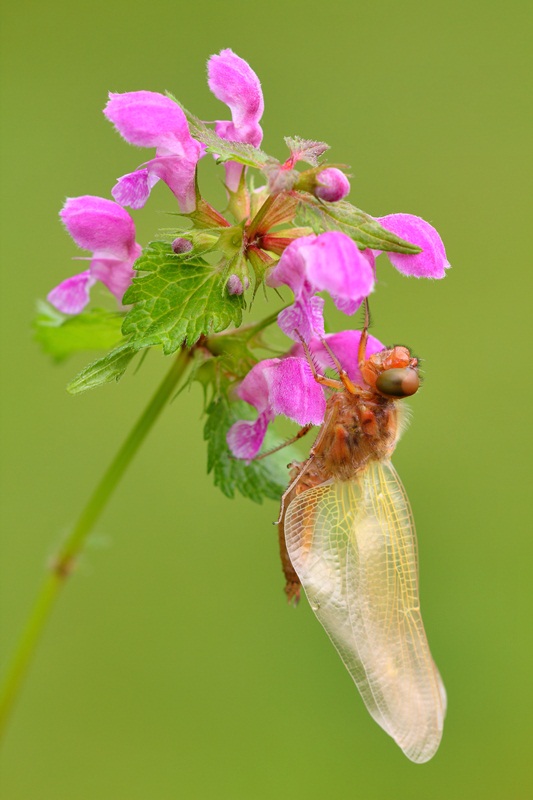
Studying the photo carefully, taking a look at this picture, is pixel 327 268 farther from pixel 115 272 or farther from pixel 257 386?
pixel 115 272

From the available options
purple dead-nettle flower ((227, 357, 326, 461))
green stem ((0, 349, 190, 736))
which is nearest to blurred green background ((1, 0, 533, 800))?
green stem ((0, 349, 190, 736))

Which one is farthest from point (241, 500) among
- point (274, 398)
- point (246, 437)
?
point (274, 398)

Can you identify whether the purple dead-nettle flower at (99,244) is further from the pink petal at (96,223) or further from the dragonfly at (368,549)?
the dragonfly at (368,549)

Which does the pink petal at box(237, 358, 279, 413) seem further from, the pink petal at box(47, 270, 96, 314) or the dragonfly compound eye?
the pink petal at box(47, 270, 96, 314)

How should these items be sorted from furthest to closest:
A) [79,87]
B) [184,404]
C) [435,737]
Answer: [79,87]
[184,404]
[435,737]

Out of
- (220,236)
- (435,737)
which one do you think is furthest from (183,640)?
(220,236)

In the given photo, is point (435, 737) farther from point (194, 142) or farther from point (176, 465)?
point (176, 465)
